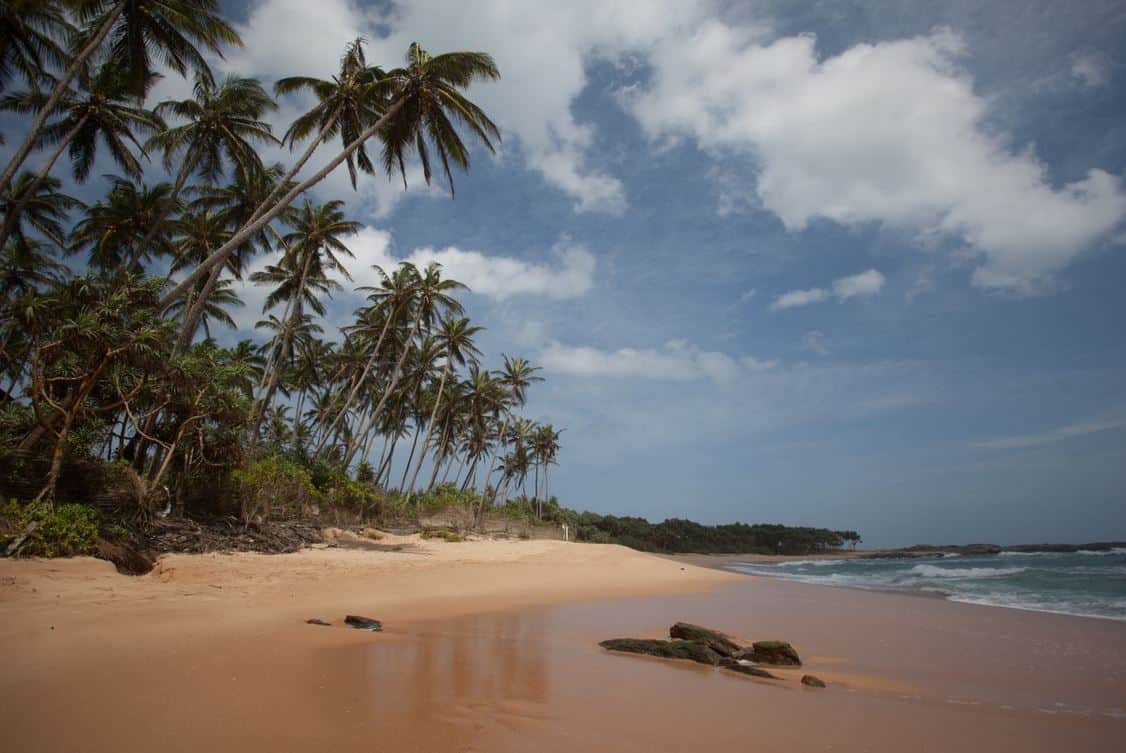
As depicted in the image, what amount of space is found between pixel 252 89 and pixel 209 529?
1474 centimetres

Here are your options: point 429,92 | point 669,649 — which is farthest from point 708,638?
point 429,92

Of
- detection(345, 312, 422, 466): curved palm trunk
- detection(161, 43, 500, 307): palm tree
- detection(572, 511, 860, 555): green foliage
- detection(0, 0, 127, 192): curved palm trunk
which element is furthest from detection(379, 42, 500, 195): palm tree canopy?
detection(572, 511, 860, 555): green foliage

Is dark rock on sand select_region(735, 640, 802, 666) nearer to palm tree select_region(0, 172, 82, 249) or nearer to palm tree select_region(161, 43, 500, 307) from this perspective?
palm tree select_region(161, 43, 500, 307)

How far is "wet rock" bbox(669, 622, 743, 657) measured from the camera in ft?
22.7

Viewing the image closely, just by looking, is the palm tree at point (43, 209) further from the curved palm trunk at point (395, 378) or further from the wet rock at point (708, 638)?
the wet rock at point (708, 638)

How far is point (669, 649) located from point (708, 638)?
0.80 metres

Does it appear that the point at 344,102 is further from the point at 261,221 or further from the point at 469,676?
the point at 469,676

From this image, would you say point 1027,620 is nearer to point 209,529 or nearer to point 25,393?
point 209,529

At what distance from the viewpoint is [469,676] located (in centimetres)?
518

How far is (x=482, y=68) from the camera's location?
1617 centimetres

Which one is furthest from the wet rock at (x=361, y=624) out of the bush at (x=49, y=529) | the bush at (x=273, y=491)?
the bush at (x=273, y=491)

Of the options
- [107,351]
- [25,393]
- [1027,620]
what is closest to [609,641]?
[1027,620]

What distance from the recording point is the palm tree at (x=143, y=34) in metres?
14.1

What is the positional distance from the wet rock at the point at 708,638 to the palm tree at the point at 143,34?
18.4 m
